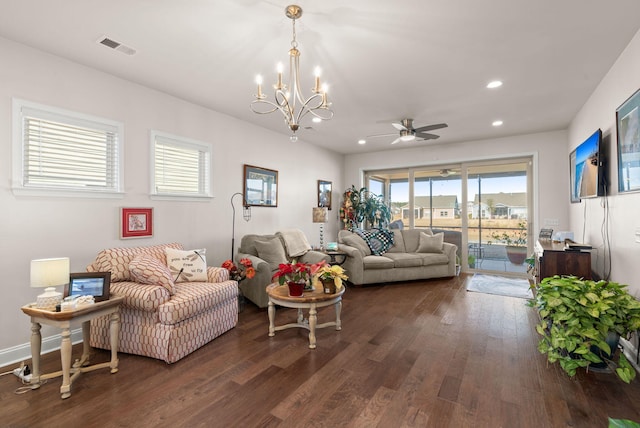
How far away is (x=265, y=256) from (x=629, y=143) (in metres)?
3.97

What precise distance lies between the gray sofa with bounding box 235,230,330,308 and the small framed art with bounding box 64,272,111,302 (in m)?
1.64

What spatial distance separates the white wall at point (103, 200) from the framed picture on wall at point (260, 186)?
123 millimetres

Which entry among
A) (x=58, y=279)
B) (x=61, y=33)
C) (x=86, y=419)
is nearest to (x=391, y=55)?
(x=61, y=33)

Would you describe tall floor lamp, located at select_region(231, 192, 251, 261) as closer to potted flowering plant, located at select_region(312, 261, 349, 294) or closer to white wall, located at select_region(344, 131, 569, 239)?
potted flowering plant, located at select_region(312, 261, 349, 294)

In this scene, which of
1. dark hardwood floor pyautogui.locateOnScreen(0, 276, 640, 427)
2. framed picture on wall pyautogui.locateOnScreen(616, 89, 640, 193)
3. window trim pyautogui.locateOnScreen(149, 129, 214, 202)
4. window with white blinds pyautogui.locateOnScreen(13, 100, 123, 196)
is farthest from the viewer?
window trim pyautogui.locateOnScreen(149, 129, 214, 202)

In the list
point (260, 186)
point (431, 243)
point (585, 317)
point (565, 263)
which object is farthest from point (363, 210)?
point (585, 317)

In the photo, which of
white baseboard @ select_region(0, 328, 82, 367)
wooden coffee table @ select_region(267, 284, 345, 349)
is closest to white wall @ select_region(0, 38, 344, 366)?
white baseboard @ select_region(0, 328, 82, 367)

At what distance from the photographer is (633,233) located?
2.61 metres

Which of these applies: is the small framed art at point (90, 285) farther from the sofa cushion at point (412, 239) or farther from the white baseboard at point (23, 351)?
the sofa cushion at point (412, 239)

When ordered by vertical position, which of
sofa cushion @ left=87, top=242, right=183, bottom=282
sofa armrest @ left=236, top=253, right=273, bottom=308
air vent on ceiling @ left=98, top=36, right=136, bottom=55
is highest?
air vent on ceiling @ left=98, top=36, right=136, bottom=55

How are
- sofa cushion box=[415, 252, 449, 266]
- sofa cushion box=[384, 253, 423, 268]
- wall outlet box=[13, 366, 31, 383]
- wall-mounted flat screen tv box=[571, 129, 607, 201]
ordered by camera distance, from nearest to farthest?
wall outlet box=[13, 366, 31, 383] → wall-mounted flat screen tv box=[571, 129, 607, 201] → sofa cushion box=[384, 253, 423, 268] → sofa cushion box=[415, 252, 449, 266]

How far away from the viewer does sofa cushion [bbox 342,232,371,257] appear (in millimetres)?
5624

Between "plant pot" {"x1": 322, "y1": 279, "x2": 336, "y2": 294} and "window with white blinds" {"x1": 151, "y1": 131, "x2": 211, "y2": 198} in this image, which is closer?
"plant pot" {"x1": 322, "y1": 279, "x2": 336, "y2": 294}

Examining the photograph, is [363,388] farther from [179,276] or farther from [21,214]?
[21,214]
